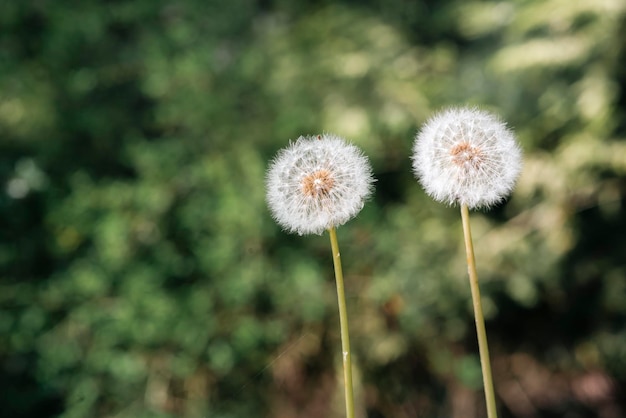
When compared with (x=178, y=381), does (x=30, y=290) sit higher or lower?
higher

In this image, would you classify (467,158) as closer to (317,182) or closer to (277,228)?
(317,182)

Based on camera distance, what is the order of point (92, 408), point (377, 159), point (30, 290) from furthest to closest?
point (377, 159), point (30, 290), point (92, 408)

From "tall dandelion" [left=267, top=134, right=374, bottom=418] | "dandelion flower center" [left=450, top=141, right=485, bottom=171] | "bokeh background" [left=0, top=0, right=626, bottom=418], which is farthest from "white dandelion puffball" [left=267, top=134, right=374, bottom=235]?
"bokeh background" [left=0, top=0, right=626, bottom=418]

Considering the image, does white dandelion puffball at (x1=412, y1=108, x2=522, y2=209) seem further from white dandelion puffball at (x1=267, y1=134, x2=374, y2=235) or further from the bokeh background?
the bokeh background

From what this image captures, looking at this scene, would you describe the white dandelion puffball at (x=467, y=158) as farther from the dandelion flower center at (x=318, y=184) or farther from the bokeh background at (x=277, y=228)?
the bokeh background at (x=277, y=228)

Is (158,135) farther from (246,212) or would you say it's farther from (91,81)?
(246,212)

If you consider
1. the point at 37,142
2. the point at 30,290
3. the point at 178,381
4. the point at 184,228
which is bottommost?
the point at 178,381

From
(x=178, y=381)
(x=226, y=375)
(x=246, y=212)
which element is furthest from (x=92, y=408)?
(x=246, y=212)

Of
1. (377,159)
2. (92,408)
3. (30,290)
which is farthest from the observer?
(377,159)
